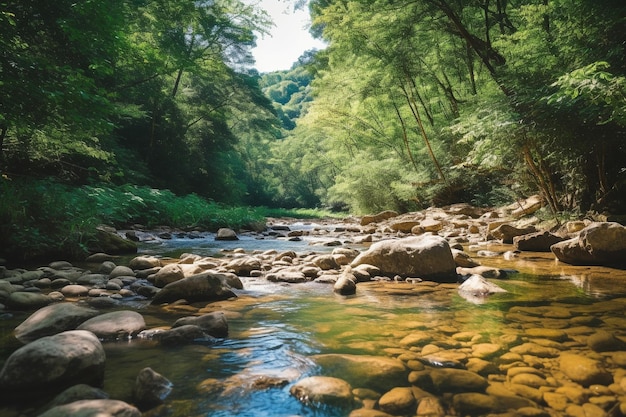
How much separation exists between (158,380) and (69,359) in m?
0.40

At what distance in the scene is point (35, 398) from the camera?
5.26 feet

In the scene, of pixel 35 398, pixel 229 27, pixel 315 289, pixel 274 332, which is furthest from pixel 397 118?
pixel 35 398

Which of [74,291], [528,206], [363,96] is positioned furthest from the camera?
[363,96]

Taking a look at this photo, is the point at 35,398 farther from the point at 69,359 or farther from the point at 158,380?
the point at 158,380

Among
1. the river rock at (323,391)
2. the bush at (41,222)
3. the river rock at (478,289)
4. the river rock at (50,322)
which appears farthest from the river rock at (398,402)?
the bush at (41,222)

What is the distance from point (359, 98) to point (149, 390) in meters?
14.3

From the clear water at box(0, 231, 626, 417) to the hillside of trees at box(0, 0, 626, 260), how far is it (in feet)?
8.82

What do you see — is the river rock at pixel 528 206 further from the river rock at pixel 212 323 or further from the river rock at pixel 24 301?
the river rock at pixel 24 301

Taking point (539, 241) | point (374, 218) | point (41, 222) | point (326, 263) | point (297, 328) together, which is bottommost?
point (297, 328)

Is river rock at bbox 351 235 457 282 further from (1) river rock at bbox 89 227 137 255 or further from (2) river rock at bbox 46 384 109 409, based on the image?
(1) river rock at bbox 89 227 137 255

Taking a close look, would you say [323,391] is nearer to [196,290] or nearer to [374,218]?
[196,290]

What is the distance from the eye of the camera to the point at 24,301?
296 centimetres

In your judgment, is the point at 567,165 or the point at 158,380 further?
the point at 567,165

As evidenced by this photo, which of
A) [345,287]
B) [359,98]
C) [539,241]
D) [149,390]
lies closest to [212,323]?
[149,390]
